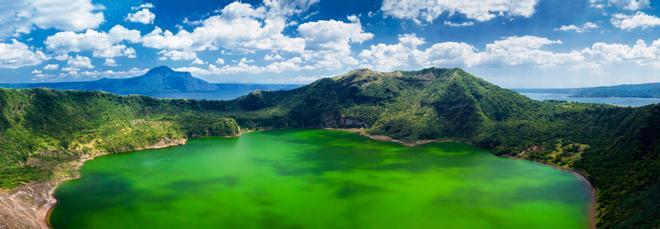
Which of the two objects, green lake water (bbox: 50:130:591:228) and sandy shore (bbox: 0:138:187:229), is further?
green lake water (bbox: 50:130:591:228)

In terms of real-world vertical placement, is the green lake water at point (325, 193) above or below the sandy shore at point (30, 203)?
below

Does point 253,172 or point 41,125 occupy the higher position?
point 41,125

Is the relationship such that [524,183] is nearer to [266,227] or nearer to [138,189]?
[266,227]

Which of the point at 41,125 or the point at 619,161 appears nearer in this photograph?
the point at 619,161

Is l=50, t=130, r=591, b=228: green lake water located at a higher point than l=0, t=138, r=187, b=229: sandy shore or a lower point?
lower

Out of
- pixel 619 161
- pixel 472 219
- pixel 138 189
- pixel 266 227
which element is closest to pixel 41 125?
pixel 138 189
